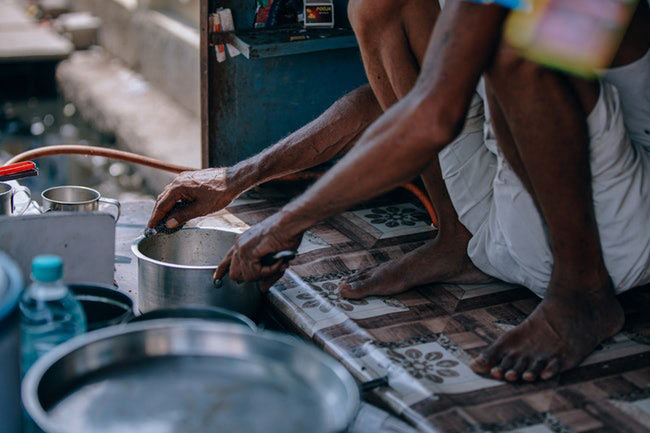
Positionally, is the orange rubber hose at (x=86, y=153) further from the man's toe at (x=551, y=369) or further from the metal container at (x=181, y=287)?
the man's toe at (x=551, y=369)

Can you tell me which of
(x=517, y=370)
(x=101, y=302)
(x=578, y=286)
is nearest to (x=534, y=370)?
(x=517, y=370)

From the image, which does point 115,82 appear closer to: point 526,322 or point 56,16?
point 56,16

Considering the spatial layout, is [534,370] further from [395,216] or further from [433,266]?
[395,216]

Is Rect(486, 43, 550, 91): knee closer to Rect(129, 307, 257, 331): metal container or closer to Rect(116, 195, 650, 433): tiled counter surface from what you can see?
Rect(116, 195, 650, 433): tiled counter surface

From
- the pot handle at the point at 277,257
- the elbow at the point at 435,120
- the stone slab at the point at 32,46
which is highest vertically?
the elbow at the point at 435,120

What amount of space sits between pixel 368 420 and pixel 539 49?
3.12 feet

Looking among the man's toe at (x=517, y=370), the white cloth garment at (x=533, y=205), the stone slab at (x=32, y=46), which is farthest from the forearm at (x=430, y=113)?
the stone slab at (x=32, y=46)

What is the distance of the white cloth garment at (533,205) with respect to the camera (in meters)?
2.24

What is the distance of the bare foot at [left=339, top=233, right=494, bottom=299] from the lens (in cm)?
258

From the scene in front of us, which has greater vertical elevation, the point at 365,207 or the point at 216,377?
the point at 216,377

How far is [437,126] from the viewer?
6.27 ft

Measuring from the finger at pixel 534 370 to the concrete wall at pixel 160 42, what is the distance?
15.9 ft

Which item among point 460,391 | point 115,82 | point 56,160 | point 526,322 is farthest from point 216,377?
point 115,82

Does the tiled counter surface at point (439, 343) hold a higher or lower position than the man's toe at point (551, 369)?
lower
